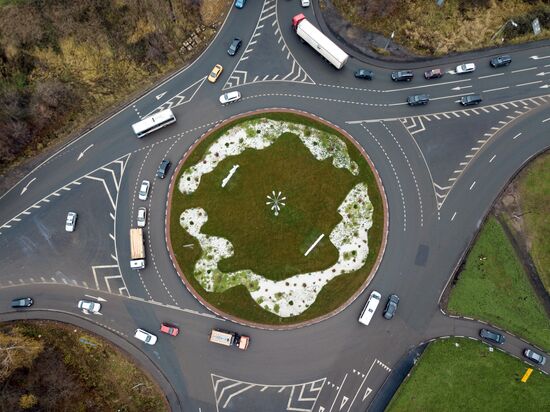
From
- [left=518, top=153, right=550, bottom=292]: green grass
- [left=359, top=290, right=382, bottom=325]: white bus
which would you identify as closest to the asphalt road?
[left=359, top=290, right=382, bottom=325]: white bus

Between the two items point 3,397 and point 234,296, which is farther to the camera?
point 234,296

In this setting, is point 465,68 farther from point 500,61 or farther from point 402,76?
point 402,76

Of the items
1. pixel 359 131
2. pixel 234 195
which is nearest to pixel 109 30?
pixel 234 195

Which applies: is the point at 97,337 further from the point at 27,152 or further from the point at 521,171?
the point at 521,171

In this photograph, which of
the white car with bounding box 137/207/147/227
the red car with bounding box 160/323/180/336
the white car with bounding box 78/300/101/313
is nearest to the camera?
the red car with bounding box 160/323/180/336

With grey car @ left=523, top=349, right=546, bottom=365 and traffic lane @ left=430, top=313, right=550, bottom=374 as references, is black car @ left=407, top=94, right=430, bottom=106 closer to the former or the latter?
traffic lane @ left=430, top=313, right=550, bottom=374

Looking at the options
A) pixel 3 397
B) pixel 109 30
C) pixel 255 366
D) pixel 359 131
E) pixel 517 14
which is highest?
pixel 517 14

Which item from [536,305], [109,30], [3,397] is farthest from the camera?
[109,30]
